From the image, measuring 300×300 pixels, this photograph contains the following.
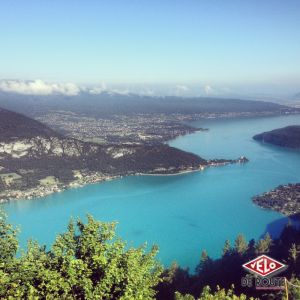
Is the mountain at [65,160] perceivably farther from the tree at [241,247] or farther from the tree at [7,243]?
the tree at [7,243]

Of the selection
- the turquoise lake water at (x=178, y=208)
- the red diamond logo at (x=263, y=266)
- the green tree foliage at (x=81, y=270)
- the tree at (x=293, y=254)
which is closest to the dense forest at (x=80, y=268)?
the green tree foliage at (x=81, y=270)

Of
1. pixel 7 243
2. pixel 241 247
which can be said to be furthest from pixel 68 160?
pixel 7 243

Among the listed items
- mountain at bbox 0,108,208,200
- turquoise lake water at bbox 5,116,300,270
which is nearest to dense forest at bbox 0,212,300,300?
turquoise lake water at bbox 5,116,300,270

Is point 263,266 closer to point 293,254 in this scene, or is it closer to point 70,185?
point 293,254

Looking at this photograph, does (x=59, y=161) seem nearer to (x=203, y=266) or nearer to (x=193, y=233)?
(x=193, y=233)

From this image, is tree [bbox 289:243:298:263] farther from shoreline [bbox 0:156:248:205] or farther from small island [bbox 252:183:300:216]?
shoreline [bbox 0:156:248:205]
